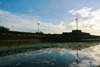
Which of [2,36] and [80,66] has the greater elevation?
[2,36]

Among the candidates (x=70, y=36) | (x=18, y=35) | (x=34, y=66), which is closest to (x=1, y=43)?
(x=18, y=35)

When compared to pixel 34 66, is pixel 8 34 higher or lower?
higher

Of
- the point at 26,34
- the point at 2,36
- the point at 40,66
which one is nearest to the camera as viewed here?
the point at 40,66

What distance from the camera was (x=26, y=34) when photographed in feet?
122

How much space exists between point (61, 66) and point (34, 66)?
2373mm

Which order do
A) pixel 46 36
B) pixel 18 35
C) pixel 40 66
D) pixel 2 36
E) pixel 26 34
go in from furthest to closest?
pixel 46 36, pixel 26 34, pixel 18 35, pixel 2 36, pixel 40 66

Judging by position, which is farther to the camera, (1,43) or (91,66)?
(1,43)

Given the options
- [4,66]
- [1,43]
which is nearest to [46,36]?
[1,43]

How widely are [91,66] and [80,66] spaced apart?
100 cm

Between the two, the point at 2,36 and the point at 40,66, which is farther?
the point at 2,36

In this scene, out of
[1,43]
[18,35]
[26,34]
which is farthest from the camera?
[26,34]

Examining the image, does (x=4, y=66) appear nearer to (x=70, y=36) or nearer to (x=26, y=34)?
(x=26, y=34)

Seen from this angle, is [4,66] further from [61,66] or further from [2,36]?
[2,36]

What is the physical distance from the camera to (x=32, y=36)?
39.4 metres
